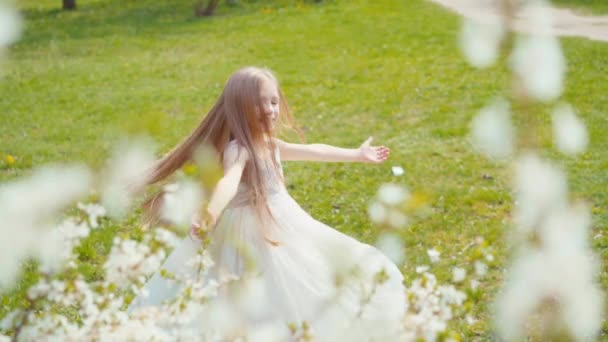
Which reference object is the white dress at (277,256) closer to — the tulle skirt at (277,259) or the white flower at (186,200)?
the tulle skirt at (277,259)

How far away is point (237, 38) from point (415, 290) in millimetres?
12300

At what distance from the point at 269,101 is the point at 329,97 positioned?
6.09 m

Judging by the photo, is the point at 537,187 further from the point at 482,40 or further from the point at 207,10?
the point at 207,10

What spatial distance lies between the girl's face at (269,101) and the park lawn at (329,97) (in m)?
1.05

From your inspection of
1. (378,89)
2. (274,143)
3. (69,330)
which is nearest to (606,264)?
(274,143)

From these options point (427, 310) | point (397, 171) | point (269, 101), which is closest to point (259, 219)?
point (269, 101)

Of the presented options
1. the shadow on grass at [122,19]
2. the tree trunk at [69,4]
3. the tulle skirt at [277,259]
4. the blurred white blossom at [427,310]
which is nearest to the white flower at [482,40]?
the blurred white blossom at [427,310]

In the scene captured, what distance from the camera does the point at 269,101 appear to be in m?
3.27

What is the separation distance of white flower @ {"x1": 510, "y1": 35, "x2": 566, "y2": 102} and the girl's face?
2.07 meters

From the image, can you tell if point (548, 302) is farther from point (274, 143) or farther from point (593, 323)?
point (274, 143)

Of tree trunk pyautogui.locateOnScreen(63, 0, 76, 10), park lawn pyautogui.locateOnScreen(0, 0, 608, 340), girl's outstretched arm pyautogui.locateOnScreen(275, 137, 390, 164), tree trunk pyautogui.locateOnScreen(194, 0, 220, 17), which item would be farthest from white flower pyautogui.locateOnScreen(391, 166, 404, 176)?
tree trunk pyautogui.locateOnScreen(63, 0, 76, 10)

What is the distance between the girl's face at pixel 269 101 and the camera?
3242 mm

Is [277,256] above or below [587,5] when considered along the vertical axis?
above

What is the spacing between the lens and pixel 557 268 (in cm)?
125
